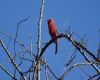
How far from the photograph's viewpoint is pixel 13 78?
322cm

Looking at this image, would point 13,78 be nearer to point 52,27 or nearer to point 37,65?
point 37,65

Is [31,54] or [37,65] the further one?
[31,54]

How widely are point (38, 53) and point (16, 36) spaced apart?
1.29 feet

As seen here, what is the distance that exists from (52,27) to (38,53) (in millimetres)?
3707

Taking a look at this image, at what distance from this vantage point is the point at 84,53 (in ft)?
10.3

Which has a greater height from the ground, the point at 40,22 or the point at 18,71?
the point at 40,22

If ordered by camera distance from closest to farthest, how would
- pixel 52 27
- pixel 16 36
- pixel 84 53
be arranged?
pixel 84 53 < pixel 16 36 < pixel 52 27

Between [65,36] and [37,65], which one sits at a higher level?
[65,36]

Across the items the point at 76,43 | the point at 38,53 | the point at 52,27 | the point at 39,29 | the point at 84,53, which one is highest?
the point at 52,27

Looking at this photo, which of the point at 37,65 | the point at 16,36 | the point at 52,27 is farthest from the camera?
the point at 52,27

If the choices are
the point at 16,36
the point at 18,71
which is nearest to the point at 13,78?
the point at 18,71

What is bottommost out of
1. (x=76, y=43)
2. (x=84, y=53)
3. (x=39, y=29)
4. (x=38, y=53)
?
(x=84, y=53)

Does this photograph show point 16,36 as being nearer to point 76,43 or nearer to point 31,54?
point 31,54

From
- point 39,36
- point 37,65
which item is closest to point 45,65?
point 37,65
